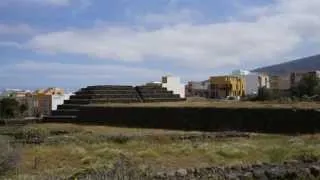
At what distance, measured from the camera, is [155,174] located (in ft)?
35.1

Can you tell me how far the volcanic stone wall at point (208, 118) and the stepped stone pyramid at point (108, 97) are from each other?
3.18m

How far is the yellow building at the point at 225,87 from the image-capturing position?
447ft

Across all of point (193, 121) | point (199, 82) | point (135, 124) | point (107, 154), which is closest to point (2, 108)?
point (135, 124)

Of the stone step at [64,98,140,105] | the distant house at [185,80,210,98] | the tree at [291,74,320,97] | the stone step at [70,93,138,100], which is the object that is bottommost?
the stone step at [64,98,140,105]

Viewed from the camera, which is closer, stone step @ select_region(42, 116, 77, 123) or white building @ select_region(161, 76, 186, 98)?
stone step @ select_region(42, 116, 77, 123)

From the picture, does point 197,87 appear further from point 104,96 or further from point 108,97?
point 104,96

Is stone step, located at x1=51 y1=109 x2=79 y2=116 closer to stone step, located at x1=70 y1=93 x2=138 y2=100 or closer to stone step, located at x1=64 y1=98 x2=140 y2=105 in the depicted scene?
stone step, located at x1=64 y1=98 x2=140 y2=105

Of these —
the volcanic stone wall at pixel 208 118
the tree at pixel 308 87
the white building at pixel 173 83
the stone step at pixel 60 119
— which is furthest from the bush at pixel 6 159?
the white building at pixel 173 83

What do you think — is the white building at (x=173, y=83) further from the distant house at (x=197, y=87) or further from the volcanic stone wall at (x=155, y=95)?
the volcanic stone wall at (x=155, y=95)

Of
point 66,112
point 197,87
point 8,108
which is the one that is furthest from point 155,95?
point 197,87

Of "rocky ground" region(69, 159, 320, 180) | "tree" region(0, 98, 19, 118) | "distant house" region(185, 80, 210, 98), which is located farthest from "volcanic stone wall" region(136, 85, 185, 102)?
"distant house" region(185, 80, 210, 98)

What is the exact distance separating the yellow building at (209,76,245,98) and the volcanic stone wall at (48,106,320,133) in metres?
84.1

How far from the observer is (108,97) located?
2448 inches

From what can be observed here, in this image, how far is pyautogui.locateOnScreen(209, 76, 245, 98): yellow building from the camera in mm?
136375
